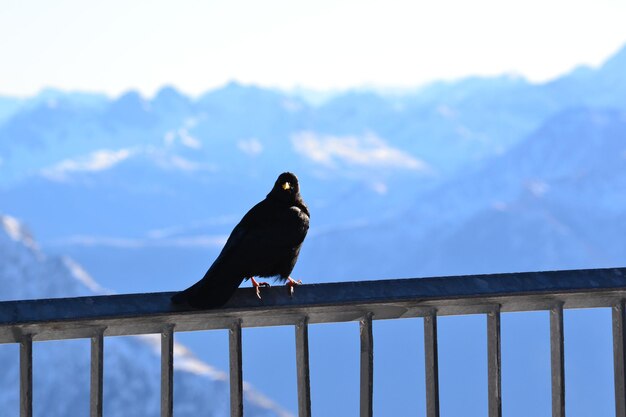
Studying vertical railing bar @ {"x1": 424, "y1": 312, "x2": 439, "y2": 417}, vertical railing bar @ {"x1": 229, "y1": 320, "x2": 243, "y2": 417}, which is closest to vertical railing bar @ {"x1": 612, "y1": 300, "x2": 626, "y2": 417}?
vertical railing bar @ {"x1": 424, "y1": 312, "x2": 439, "y2": 417}

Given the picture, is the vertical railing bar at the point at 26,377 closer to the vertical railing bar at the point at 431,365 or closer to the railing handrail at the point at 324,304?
the railing handrail at the point at 324,304

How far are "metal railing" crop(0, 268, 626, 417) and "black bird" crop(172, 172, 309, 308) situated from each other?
51 millimetres

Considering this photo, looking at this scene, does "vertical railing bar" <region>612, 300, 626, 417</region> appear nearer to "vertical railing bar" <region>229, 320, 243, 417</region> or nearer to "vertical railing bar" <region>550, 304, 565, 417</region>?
"vertical railing bar" <region>550, 304, 565, 417</region>

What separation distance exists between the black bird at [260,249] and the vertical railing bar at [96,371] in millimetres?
226

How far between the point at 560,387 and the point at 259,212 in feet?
4.74

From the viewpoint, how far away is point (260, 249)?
3.98 metres

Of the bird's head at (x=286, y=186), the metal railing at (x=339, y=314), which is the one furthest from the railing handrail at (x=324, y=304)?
the bird's head at (x=286, y=186)

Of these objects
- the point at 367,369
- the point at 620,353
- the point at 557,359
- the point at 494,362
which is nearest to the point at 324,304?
the point at 367,369

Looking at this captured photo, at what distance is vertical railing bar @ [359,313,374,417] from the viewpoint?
3078 mm

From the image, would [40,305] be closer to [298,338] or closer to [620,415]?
[298,338]

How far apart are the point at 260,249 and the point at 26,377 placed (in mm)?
1366

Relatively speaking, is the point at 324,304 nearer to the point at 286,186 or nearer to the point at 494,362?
the point at 494,362

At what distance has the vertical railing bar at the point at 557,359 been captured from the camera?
3262mm

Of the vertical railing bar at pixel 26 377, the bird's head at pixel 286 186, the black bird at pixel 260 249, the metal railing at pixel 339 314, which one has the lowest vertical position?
the vertical railing bar at pixel 26 377
